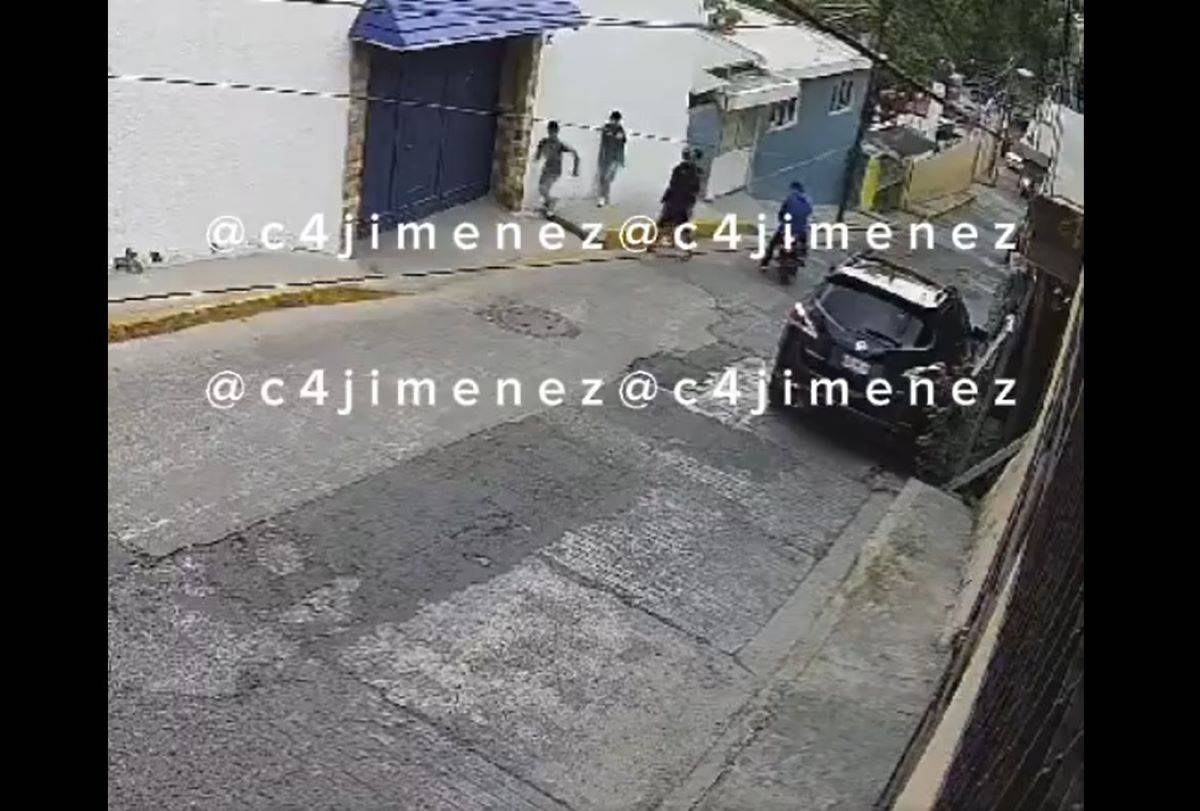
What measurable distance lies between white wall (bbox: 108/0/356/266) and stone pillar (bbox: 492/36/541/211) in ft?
9.26

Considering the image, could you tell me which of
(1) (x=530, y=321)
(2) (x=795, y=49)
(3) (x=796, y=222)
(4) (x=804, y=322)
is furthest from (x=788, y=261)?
(2) (x=795, y=49)

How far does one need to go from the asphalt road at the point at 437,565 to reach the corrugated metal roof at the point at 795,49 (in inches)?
375

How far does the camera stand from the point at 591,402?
10039 mm

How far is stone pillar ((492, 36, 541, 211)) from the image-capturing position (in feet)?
46.2

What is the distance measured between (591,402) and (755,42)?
37.1ft

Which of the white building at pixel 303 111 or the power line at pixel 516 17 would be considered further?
the power line at pixel 516 17

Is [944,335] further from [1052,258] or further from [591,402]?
[591,402]

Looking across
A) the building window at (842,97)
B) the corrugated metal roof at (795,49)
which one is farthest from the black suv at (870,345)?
the building window at (842,97)

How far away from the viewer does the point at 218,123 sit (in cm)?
1070

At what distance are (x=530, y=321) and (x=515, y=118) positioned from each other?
364 centimetres

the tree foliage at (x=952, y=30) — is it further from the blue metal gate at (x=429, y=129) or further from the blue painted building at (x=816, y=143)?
the blue metal gate at (x=429, y=129)

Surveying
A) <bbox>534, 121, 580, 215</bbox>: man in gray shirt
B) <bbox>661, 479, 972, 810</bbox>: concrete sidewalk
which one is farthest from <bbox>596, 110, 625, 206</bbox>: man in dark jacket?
<bbox>661, 479, 972, 810</bbox>: concrete sidewalk

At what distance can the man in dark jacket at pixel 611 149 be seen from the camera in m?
15.2

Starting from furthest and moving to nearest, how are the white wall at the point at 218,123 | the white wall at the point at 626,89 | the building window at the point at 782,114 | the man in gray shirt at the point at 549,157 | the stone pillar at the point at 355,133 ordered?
the building window at the point at 782,114
the white wall at the point at 626,89
the man in gray shirt at the point at 549,157
the stone pillar at the point at 355,133
the white wall at the point at 218,123
